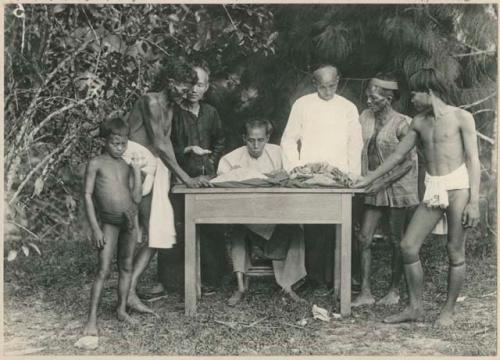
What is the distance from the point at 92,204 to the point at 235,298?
1.50 metres

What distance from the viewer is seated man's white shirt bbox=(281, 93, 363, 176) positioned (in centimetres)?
558

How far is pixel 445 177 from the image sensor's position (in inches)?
188

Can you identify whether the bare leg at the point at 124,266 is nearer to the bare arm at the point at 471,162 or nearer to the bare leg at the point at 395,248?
the bare leg at the point at 395,248

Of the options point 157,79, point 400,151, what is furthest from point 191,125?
point 400,151

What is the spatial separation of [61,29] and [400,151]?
8.95 feet

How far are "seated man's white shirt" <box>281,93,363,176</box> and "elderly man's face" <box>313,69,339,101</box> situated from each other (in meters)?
0.09

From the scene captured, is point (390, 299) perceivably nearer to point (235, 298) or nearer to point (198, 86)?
point (235, 298)

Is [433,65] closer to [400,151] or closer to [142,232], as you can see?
[400,151]

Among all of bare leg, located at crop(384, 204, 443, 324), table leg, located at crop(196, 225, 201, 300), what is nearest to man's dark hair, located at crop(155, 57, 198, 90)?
table leg, located at crop(196, 225, 201, 300)

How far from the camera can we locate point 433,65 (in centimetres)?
580

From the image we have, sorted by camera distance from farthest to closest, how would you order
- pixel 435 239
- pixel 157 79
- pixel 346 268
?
pixel 435 239 → pixel 157 79 → pixel 346 268

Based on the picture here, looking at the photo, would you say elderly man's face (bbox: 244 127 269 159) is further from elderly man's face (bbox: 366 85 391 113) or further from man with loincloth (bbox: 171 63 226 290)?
elderly man's face (bbox: 366 85 391 113)

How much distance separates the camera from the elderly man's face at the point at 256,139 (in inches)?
219

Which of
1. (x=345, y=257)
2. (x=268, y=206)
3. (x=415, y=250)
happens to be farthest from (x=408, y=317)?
(x=268, y=206)
